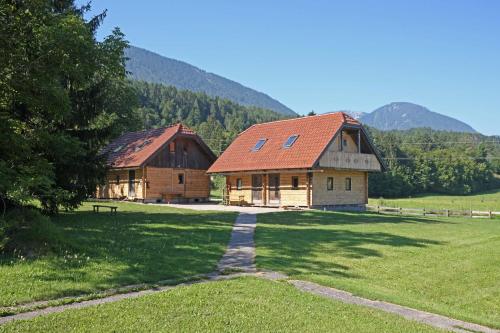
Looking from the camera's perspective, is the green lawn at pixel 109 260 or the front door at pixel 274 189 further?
the front door at pixel 274 189

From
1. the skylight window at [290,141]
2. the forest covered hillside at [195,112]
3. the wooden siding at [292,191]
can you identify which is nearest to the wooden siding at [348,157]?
the wooden siding at [292,191]

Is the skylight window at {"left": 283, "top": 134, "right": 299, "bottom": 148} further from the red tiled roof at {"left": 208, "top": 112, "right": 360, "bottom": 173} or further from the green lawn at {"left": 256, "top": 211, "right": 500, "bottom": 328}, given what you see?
the green lawn at {"left": 256, "top": 211, "right": 500, "bottom": 328}

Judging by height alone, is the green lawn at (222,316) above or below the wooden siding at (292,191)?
below

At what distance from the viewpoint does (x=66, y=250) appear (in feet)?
37.5

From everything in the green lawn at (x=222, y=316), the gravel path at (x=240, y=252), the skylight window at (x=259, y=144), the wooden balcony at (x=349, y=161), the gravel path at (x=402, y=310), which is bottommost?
the gravel path at (x=402, y=310)

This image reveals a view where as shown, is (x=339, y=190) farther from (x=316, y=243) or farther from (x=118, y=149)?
(x=118, y=149)

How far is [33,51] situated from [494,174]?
357 ft

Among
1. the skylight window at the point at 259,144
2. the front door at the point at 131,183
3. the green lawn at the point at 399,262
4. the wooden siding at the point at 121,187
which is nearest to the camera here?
the green lawn at the point at 399,262

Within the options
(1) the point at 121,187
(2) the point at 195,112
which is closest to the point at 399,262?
(1) the point at 121,187

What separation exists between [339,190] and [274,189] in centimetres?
448

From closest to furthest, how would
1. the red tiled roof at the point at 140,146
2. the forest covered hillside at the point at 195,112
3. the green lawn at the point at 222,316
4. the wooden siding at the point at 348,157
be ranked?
the green lawn at the point at 222,316
the wooden siding at the point at 348,157
the red tiled roof at the point at 140,146
the forest covered hillside at the point at 195,112

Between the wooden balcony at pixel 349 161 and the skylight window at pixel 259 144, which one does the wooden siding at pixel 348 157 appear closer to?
the wooden balcony at pixel 349 161

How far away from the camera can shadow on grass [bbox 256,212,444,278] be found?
11.8 metres

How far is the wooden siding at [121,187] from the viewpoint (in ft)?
119
